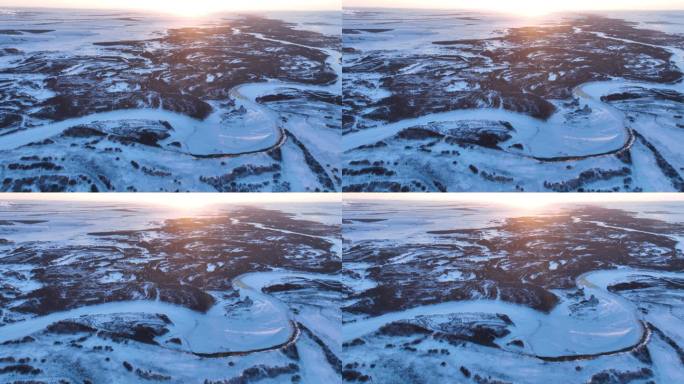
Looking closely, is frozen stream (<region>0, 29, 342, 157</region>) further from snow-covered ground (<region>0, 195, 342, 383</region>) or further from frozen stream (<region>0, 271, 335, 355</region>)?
frozen stream (<region>0, 271, 335, 355</region>)

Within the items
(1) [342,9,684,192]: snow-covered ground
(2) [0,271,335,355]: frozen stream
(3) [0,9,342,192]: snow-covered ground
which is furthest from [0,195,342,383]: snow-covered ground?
(1) [342,9,684,192]: snow-covered ground

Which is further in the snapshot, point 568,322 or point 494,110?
point 494,110

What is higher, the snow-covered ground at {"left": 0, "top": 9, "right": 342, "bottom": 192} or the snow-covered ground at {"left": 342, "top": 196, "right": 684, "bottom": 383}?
the snow-covered ground at {"left": 0, "top": 9, "right": 342, "bottom": 192}

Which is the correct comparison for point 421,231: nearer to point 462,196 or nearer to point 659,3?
point 462,196

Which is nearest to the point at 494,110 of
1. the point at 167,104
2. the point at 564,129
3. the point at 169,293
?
the point at 564,129

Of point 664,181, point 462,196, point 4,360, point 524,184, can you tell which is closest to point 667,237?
point 664,181

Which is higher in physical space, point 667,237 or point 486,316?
point 667,237

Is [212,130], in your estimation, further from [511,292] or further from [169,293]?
[511,292]
